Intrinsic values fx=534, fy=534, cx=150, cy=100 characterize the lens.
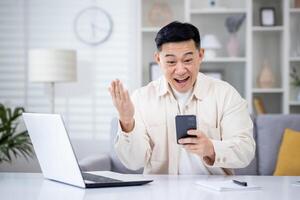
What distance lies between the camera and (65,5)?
4.59 m

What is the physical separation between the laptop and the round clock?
272 centimetres

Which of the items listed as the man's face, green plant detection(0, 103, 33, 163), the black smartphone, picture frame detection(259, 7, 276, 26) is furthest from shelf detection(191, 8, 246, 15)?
the black smartphone

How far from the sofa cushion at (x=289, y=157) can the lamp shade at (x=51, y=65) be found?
1.69 meters

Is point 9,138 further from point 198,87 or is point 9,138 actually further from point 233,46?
point 198,87

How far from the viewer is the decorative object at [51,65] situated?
13.0 ft

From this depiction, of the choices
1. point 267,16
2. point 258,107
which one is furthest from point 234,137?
point 267,16

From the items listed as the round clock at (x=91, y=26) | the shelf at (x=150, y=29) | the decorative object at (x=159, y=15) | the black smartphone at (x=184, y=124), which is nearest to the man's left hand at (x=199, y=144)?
the black smartphone at (x=184, y=124)

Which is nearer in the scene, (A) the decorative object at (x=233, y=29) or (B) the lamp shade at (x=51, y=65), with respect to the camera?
(B) the lamp shade at (x=51, y=65)

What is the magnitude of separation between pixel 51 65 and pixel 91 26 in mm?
743

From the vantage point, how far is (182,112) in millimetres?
2303

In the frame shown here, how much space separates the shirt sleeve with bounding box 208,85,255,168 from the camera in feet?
6.75

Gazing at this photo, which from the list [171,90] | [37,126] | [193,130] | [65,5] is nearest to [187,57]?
[171,90]

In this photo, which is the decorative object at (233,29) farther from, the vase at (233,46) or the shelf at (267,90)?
the shelf at (267,90)

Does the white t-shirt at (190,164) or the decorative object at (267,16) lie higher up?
the decorative object at (267,16)
